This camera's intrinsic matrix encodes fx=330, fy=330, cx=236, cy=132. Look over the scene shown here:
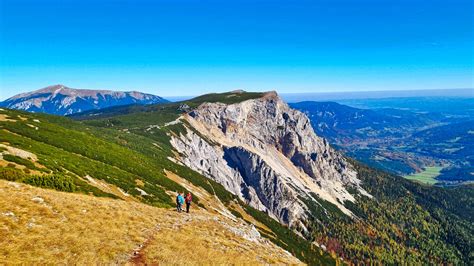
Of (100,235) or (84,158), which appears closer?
(100,235)

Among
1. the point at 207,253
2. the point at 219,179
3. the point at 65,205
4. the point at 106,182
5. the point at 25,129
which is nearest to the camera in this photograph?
the point at 207,253

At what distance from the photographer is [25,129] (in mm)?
74500

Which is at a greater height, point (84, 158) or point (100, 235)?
point (84, 158)

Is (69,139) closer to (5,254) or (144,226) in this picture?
(144,226)

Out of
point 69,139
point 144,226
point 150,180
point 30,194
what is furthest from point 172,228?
point 69,139

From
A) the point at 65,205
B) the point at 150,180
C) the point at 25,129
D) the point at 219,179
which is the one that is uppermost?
the point at 25,129

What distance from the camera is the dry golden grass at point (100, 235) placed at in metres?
25.0

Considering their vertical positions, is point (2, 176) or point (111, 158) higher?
point (2, 176)

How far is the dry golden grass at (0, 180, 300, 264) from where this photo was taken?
2503 centimetres

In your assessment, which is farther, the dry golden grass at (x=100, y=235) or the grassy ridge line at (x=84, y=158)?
the grassy ridge line at (x=84, y=158)

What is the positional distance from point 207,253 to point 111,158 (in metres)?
60.0

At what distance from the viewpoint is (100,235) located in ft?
96.3

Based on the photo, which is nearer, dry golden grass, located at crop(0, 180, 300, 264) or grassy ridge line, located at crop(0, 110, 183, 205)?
dry golden grass, located at crop(0, 180, 300, 264)

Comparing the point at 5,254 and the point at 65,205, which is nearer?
the point at 5,254
